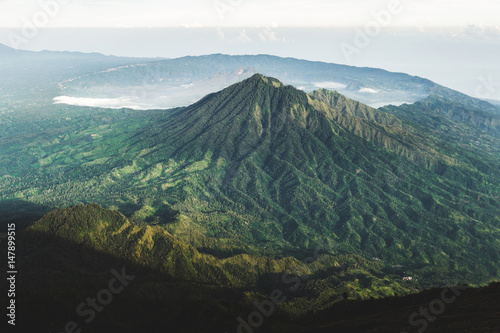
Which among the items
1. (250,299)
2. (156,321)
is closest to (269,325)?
(250,299)

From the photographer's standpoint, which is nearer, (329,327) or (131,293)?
(329,327)

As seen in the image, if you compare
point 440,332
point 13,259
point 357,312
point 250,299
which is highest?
point 440,332

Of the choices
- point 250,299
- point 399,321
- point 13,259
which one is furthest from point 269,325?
point 13,259

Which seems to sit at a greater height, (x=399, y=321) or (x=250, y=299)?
(x=399, y=321)

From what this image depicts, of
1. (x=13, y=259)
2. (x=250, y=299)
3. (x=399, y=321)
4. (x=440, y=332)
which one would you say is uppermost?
(x=440, y=332)

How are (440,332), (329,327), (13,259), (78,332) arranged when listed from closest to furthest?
(440,332) < (329,327) < (78,332) < (13,259)

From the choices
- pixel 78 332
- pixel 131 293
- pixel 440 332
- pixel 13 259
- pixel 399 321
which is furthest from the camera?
pixel 13 259

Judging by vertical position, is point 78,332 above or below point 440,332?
below

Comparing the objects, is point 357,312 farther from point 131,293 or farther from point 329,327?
point 131,293

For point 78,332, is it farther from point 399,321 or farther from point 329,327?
point 399,321
